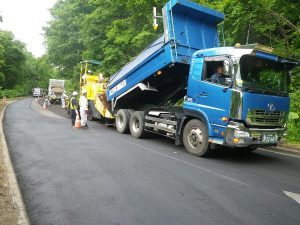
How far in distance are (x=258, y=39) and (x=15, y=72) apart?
172 ft

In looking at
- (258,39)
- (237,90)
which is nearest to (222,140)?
(237,90)

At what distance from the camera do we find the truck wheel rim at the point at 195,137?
325 inches

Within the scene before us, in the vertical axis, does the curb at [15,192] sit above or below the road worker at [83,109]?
below

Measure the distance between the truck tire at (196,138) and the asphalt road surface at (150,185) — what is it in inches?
9.8

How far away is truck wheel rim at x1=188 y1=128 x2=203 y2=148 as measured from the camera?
8250 mm

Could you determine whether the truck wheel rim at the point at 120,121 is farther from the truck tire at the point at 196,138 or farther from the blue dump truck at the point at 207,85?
the truck tire at the point at 196,138

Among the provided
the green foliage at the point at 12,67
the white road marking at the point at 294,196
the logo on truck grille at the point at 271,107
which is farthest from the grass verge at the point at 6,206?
the green foliage at the point at 12,67

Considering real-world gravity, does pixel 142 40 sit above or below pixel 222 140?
above

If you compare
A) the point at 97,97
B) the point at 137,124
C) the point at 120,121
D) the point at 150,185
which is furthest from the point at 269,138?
the point at 97,97

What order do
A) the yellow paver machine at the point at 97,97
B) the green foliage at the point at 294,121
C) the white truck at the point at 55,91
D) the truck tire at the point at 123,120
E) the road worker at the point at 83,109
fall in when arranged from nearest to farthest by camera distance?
the green foliage at the point at 294,121 → the truck tire at the point at 123,120 → the yellow paver machine at the point at 97,97 → the road worker at the point at 83,109 → the white truck at the point at 55,91

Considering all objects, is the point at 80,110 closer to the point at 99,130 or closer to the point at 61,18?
the point at 99,130

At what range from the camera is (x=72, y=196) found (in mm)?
5172

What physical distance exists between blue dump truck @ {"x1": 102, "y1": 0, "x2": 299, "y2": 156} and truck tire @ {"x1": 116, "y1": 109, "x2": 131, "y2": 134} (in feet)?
1.61

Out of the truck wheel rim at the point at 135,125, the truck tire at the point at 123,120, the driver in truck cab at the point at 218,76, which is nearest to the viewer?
the driver in truck cab at the point at 218,76
